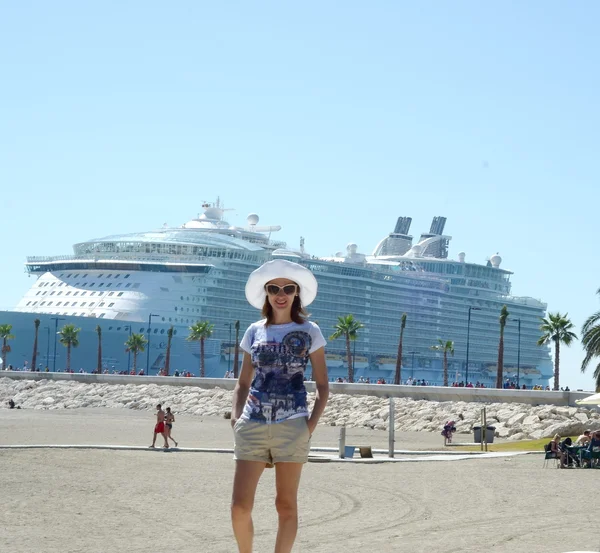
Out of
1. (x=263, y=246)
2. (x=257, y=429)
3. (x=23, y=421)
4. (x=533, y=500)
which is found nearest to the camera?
(x=257, y=429)

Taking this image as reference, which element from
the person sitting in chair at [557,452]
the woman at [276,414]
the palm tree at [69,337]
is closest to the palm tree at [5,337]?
the palm tree at [69,337]

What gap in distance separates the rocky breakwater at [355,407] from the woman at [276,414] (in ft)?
82.9

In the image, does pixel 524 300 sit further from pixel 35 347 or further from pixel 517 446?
pixel 517 446

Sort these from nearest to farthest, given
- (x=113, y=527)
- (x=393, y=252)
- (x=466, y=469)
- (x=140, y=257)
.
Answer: (x=113, y=527) → (x=466, y=469) → (x=140, y=257) → (x=393, y=252)

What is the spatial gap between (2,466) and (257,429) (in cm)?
1179

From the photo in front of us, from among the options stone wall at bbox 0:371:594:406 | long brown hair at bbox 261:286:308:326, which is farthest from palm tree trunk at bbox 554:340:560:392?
long brown hair at bbox 261:286:308:326

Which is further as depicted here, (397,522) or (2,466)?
(2,466)

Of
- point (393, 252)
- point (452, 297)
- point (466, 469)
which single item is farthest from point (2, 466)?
point (393, 252)

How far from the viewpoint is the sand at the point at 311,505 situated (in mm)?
9320

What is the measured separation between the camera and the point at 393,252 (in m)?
130

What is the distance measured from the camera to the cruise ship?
90.1 m

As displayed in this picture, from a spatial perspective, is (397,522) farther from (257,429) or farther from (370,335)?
(370,335)

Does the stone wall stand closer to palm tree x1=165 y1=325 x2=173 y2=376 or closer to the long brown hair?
palm tree x1=165 y1=325 x2=173 y2=376

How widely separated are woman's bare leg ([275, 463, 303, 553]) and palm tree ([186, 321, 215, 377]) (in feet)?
252
